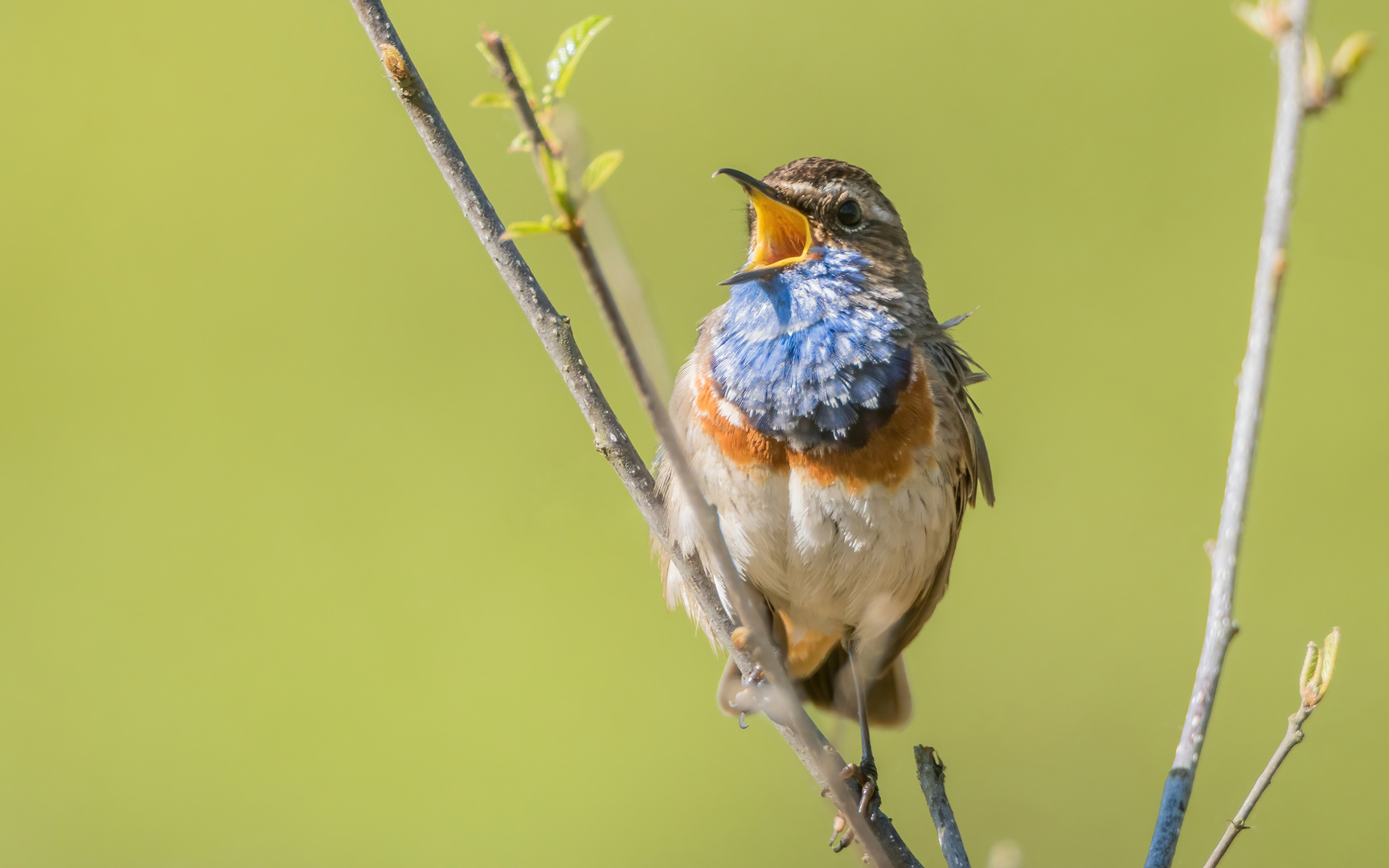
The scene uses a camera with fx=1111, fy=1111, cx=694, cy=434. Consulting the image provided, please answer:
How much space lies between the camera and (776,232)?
97.8 inches

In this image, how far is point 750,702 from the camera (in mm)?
2215

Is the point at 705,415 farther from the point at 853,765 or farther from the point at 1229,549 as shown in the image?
the point at 1229,549

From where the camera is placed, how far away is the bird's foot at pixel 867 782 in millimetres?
2476

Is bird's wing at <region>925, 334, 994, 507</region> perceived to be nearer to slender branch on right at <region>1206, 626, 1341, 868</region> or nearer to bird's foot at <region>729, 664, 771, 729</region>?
bird's foot at <region>729, 664, 771, 729</region>

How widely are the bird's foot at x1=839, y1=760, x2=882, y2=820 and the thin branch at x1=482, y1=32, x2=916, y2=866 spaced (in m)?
0.70

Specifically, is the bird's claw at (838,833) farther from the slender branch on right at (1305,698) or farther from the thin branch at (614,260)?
the thin branch at (614,260)

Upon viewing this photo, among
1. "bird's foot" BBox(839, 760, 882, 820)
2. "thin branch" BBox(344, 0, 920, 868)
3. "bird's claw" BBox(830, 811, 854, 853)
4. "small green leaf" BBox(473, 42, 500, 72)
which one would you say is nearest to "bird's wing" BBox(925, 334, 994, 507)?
"bird's foot" BBox(839, 760, 882, 820)

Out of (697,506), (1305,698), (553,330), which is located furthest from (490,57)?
(1305,698)

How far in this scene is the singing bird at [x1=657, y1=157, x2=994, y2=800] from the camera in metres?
2.35

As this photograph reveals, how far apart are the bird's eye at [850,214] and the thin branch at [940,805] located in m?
1.16

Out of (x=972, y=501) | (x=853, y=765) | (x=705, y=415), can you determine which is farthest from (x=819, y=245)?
(x=853, y=765)

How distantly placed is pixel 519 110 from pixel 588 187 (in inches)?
3.8

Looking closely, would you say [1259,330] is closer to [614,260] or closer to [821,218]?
[614,260]

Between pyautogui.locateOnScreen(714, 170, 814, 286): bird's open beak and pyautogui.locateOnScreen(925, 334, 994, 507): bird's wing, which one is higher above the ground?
pyautogui.locateOnScreen(714, 170, 814, 286): bird's open beak
